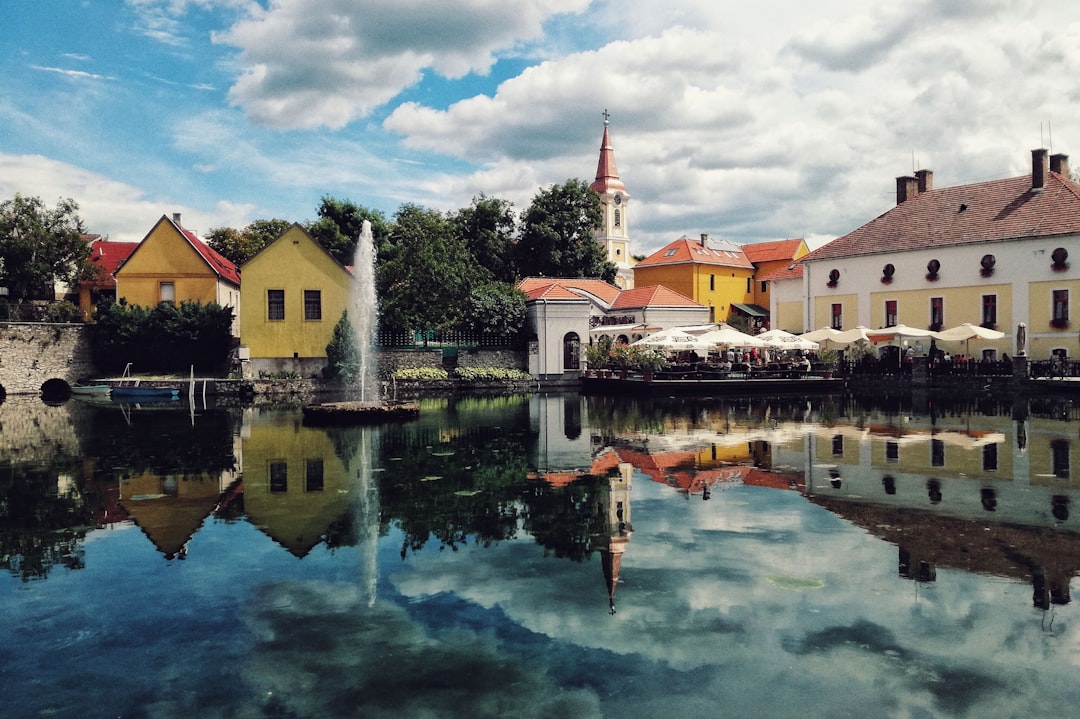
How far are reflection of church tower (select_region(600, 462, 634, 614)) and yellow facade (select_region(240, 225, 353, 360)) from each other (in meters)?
28.9

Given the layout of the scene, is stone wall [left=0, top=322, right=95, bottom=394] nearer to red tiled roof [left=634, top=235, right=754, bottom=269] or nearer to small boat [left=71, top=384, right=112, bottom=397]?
small boat [left=71, top=384, right=112, bottom=397]

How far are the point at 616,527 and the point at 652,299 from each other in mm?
35958

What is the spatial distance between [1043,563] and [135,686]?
28.2 ft

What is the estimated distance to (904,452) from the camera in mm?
15625

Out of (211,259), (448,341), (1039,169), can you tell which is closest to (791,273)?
(1039,169)

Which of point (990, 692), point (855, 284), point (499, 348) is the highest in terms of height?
point (855, 284)

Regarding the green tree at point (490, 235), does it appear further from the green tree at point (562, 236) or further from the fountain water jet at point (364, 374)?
the fountain water jet at point (364, 374)

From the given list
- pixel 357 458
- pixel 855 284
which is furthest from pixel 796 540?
pixel 855 284

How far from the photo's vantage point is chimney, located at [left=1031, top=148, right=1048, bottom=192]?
128 feet

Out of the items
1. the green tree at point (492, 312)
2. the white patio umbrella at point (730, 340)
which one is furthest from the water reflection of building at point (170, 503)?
the green tree at point (492, 312)

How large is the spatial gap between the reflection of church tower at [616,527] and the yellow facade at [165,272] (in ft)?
111

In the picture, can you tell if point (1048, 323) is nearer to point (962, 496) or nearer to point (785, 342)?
point (785, 342)

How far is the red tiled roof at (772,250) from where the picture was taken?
68250mm

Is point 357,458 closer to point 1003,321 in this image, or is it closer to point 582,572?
point 582,572
